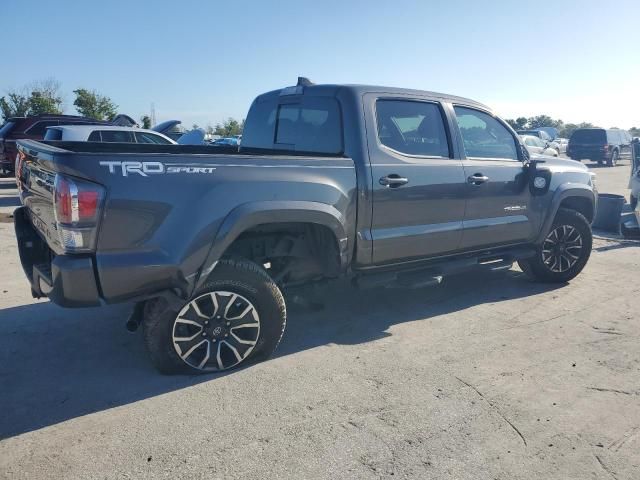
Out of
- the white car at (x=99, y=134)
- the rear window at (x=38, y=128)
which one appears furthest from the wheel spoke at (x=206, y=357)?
the rear window at (x=38, y=128)

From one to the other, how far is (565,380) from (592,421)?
1.68 feet

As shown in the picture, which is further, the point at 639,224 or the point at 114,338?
the point at 639,224

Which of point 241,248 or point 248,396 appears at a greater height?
point 241,248

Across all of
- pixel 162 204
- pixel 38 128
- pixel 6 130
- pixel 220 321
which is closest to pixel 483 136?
pixel 220 321

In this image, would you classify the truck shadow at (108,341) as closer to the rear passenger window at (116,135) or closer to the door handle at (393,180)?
the door handle at (393,180)

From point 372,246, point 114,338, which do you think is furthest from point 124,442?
point 372,246

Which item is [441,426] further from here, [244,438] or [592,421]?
[244,438]

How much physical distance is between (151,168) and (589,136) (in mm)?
26451

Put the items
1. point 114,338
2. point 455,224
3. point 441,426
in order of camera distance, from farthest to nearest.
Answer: point 455,224, point 114,338, point 441,426

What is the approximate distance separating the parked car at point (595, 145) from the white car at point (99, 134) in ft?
68.5

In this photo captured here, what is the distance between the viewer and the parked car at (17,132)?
13.0m

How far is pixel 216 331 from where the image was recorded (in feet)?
11.6

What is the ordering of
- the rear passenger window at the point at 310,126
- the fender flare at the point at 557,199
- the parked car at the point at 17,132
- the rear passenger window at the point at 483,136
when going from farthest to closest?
the parked car at the point at 17,132
the fender flare at the point at 557,199
the rear passenger window at the point at 483,136
the rear passenger window at the point at 310,126

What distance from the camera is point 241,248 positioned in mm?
3875
